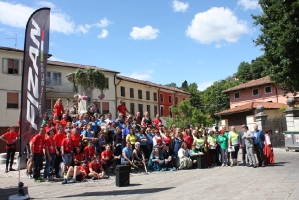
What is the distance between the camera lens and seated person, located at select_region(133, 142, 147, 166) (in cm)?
1277

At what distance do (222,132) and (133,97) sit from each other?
110 feet

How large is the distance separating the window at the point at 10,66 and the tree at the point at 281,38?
945 inches

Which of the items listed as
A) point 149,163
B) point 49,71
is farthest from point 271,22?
point 49,71

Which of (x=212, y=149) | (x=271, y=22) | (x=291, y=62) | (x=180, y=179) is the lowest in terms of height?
(x=180, y=179)

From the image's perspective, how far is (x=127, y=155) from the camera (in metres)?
12.4

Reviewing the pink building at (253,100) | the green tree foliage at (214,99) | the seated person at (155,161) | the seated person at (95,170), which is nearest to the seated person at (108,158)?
the seated person at (95,170)

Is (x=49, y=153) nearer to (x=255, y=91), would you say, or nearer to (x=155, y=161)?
(x=155, y=161)

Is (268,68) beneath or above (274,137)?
above

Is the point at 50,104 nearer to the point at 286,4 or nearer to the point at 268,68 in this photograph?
the point at 268,68

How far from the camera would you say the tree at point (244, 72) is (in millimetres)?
66875

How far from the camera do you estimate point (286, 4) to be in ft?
56.5

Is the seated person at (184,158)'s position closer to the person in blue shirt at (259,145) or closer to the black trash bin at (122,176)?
the person in blue shirt at (259,145)

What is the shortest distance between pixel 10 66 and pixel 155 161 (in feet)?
78.5

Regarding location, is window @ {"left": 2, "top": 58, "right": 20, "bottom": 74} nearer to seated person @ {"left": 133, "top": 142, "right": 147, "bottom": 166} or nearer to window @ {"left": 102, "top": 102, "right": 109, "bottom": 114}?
window @ {"left": 102, "top": 102, "right": 109, "bottom": 114}
